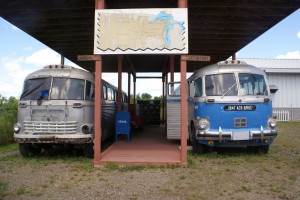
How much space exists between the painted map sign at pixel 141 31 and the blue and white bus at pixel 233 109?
2003 mm

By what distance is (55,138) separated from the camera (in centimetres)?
866

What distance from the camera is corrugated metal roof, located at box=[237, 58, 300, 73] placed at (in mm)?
25438

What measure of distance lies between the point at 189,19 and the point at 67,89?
4.41m

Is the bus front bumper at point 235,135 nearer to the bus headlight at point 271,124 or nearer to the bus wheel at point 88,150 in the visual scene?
the bus headlight at point 271,124

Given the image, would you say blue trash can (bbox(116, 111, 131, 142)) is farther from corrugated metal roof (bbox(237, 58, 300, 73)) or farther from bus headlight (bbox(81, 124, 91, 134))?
corrugated metal roof (bbox(237, 58, 300, 73))

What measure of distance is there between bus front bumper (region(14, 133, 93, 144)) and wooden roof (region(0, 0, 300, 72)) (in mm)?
3673

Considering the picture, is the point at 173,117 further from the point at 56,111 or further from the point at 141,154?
the point at 56,111

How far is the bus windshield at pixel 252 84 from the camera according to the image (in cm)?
936

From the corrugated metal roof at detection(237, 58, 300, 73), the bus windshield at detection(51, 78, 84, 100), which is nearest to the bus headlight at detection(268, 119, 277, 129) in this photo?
the bus windshield at detection(51, 78, 84, 100)

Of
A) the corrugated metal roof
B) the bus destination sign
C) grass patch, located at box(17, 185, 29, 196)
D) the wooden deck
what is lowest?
Answer: grass patch, located at box(17, 185, 29, 196)

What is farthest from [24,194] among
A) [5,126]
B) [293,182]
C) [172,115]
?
[5,126]

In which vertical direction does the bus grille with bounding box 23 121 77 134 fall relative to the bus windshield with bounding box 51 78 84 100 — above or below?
below

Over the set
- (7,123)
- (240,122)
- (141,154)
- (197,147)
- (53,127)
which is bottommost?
(141,154)

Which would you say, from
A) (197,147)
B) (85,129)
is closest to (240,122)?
(197,147)
